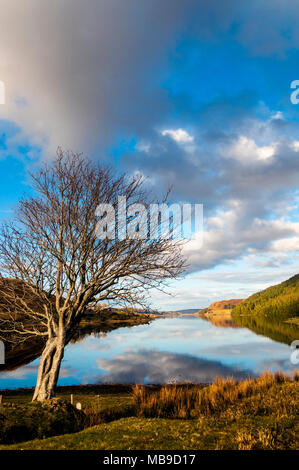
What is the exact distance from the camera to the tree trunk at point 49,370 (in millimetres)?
13031

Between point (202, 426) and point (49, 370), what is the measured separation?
29.6 feet

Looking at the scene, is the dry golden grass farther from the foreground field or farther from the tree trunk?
the tree trunk

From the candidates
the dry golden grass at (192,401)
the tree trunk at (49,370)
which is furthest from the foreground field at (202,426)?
the tree trunk at (49,370)

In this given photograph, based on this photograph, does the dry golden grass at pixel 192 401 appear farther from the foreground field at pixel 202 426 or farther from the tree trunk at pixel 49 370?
the tree trunk at pixel 49 370

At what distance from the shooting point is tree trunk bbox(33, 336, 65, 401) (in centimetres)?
1303

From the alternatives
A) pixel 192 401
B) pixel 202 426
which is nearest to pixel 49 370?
pixel 192 401

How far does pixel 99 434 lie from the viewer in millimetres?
7094

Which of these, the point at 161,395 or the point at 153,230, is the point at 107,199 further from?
the point at 161,395

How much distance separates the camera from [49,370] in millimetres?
13539

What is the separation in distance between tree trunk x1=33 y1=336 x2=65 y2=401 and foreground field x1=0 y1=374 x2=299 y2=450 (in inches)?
Result: 145

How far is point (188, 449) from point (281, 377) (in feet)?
39.4

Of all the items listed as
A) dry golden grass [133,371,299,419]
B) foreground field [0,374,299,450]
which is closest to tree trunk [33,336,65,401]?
foreground field [0,374,299,450]

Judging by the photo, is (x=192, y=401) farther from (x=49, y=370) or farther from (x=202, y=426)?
(x=49, y=370)
